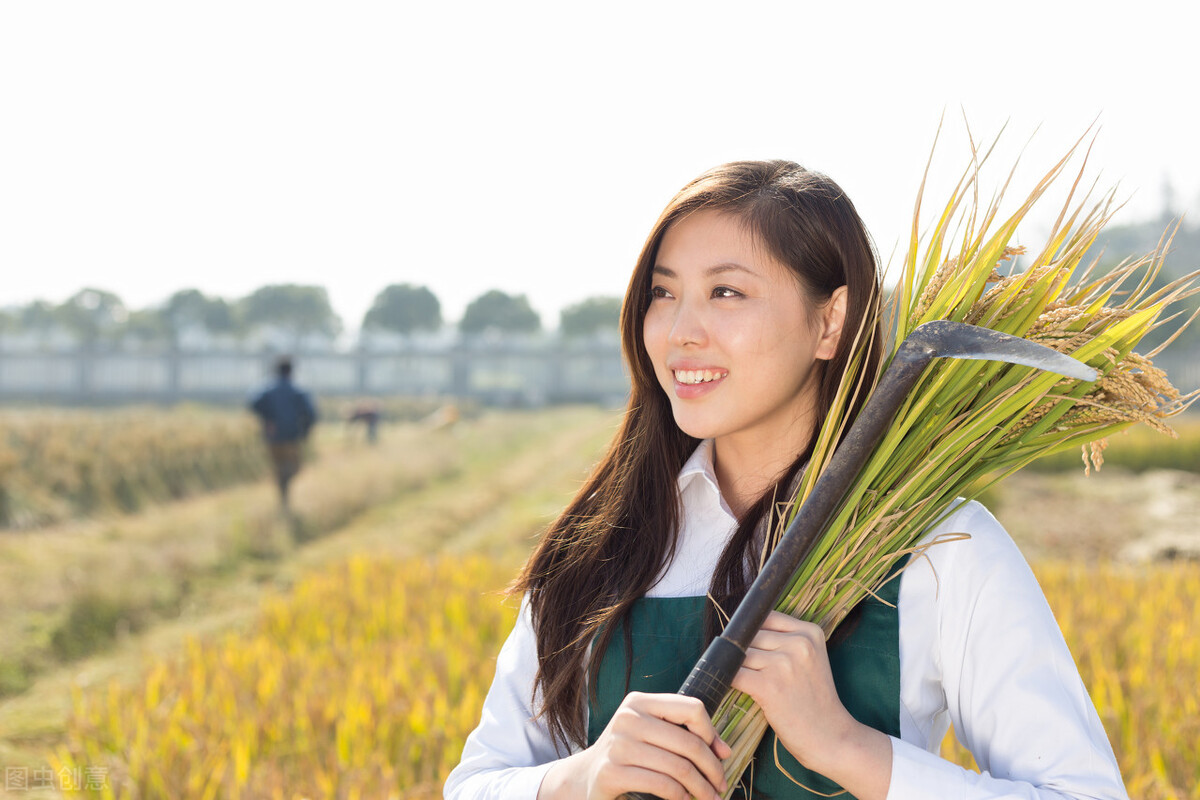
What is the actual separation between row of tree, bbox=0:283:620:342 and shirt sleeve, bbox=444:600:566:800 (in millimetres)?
59936

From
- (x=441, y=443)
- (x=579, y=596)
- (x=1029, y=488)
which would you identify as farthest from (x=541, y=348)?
(x=579, y=596)

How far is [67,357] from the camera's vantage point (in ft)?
109

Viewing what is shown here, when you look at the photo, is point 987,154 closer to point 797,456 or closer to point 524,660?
point 797,456

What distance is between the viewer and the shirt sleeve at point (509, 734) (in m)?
1.39

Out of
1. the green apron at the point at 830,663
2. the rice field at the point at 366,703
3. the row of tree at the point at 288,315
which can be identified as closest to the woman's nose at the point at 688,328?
the green apron at the point at 830,663

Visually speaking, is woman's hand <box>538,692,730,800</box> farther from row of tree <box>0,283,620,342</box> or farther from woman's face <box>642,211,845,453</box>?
row of tree <box>0,283,620,342</box>

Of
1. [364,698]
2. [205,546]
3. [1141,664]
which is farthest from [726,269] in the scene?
[205,546]

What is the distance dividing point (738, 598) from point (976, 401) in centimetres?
47

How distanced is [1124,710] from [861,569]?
7.89 feet

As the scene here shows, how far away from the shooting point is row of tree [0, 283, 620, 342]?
62.6 meters

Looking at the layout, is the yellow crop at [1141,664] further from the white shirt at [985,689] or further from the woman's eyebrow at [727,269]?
the woman's eyebrow at [727,269]

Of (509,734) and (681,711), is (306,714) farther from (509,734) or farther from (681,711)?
(681,711)

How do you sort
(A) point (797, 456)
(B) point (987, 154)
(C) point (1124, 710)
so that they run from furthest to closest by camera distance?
(C) point (1124, 710) < (A) point (797, 456) < (B) point (987, 154)

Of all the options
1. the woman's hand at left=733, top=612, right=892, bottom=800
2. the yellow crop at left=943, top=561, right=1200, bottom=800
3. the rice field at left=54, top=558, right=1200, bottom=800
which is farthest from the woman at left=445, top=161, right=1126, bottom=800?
the yellow crop at left=943, top=561, right=1200, bottom=800
